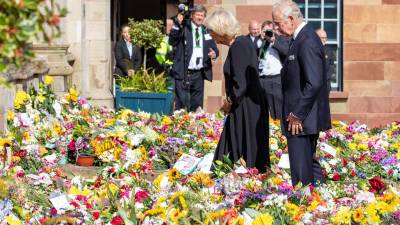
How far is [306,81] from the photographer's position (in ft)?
25.5

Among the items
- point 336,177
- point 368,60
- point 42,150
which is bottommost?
point 336,177

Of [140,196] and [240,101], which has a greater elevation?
[240,101]

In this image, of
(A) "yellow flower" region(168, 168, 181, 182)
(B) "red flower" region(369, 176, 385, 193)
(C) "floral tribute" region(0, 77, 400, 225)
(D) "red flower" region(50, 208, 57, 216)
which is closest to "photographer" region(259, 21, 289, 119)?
(C) "floral tribute" region(0, 77, 400, 225)

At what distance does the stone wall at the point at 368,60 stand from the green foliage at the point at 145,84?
1.89 m

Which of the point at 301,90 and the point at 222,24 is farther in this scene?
the point at 222,24

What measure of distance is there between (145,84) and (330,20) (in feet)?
11.5

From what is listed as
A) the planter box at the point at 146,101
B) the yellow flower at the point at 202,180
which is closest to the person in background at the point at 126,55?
the planter box at the point at 146,101

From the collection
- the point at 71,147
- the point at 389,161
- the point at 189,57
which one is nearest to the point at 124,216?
the point at 71,147

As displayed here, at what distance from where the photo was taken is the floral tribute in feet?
22.4

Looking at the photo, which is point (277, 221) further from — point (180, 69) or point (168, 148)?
point (180, 69)

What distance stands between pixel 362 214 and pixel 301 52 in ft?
5.08

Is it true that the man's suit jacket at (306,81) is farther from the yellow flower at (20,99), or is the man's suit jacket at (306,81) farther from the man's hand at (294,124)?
the yellow flower at (20,99)

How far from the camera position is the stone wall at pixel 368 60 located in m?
17.3

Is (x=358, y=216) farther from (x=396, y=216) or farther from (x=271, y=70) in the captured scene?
(x=271, y=70)
